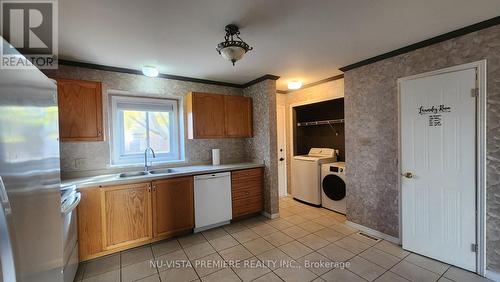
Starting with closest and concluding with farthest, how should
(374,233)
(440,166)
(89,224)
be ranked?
1. (440,166)
2. (89,224)
3. (374,233)

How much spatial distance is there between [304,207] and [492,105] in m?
2.82

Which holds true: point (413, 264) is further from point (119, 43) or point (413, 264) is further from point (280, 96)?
point (119, 43)

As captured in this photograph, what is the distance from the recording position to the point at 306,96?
13.5 feet

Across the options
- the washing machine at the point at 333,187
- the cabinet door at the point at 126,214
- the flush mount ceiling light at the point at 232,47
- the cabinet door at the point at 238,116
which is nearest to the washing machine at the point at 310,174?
the washing machine at the point at 333,187

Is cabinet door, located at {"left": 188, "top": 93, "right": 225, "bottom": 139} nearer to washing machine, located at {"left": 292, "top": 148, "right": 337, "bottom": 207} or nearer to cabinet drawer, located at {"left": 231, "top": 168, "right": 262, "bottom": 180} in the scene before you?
cabinet drawer, located at {"left": 231, "top": 168, "right": 262, "bottom": 180}

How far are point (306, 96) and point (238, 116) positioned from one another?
4.84 ft

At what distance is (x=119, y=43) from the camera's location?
7.09 ft

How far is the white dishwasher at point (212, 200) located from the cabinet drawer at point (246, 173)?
0.37 feet

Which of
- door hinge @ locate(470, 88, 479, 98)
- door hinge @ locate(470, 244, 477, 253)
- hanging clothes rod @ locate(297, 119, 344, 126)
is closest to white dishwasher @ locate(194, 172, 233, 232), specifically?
hanging clothes rod @ locate(297, 119, 344, 126)

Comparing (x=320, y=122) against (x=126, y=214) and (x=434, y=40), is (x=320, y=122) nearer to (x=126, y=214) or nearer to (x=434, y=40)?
(x=434, y=40)

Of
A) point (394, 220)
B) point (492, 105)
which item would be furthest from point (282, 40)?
point (394, 220)

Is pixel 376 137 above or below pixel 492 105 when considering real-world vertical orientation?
below

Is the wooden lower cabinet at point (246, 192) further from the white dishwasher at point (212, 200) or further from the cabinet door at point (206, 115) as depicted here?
the cabinet door at point (206, 115)

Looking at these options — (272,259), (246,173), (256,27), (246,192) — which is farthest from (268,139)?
(256,27)
